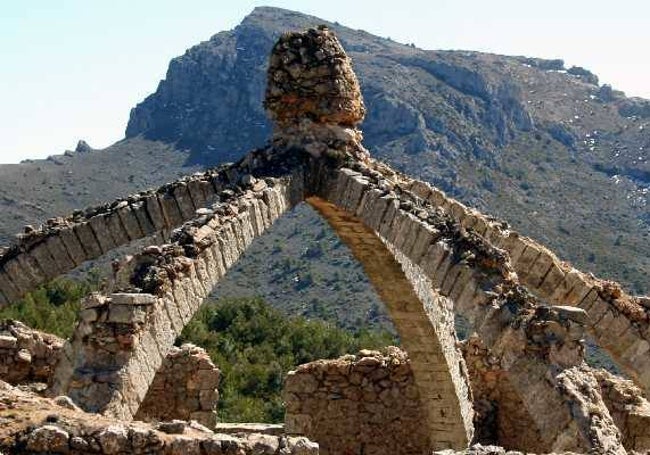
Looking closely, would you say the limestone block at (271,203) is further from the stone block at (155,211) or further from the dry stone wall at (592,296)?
the dry stone wall at (592,296)

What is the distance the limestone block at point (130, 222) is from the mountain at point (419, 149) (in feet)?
107

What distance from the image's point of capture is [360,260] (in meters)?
13.0

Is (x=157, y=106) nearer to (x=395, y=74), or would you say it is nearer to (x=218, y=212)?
(x=395, y=74)

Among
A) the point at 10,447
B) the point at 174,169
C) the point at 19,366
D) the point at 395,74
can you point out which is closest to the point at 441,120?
the point at 395,74

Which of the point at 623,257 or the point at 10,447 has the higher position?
the point at 10,447

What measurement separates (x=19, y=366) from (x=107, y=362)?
14.8 feet

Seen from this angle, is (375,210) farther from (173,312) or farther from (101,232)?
(173,312)

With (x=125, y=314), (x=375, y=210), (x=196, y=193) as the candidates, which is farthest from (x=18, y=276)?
(x=375, y=210)

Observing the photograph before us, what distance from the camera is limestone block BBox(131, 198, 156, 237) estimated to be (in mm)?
11617

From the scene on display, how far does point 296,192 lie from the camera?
11.9m

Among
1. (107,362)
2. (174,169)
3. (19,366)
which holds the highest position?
(107,362)

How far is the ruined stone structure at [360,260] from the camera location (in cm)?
909

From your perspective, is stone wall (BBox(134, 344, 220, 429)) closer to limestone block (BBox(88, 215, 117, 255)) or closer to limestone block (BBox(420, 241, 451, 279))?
limestone block (BBox(88, 215, 117, 255))

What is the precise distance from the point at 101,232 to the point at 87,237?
13 cm
